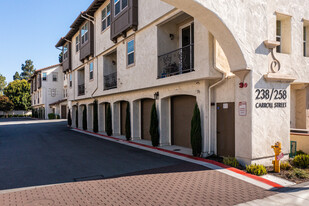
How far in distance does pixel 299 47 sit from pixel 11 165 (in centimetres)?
1274

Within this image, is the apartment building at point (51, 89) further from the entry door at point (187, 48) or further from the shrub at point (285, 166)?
the shrub at point (285, 166)

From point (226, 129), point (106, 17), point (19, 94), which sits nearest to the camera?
point (226, 129)

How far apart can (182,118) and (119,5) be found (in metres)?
8.93

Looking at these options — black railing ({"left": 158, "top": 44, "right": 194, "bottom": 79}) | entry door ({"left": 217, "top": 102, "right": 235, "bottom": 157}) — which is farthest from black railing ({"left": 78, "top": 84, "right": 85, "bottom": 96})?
entry door ({"left": 217, "top": 102, "right": 235, "bottom": 157})

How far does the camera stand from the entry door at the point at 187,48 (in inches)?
391

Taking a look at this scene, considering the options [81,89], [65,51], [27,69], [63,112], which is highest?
[27,69]

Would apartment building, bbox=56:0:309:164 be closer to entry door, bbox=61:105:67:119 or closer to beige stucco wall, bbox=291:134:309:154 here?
beige stucco wall, bbox=291:134:309:154

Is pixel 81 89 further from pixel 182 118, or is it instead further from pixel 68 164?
pixel 68 164

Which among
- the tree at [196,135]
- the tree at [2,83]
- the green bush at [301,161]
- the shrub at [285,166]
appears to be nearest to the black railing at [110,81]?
the tree at [196,135]

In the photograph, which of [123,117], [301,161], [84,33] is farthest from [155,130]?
[84,33]

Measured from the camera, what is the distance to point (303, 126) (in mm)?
10461

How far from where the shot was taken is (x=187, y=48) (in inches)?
423

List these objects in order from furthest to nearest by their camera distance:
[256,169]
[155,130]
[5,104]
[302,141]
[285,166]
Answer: [5,104], [155,130], [302,141], [285,166], [256,169]

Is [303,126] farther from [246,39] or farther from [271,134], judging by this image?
[246,39]
